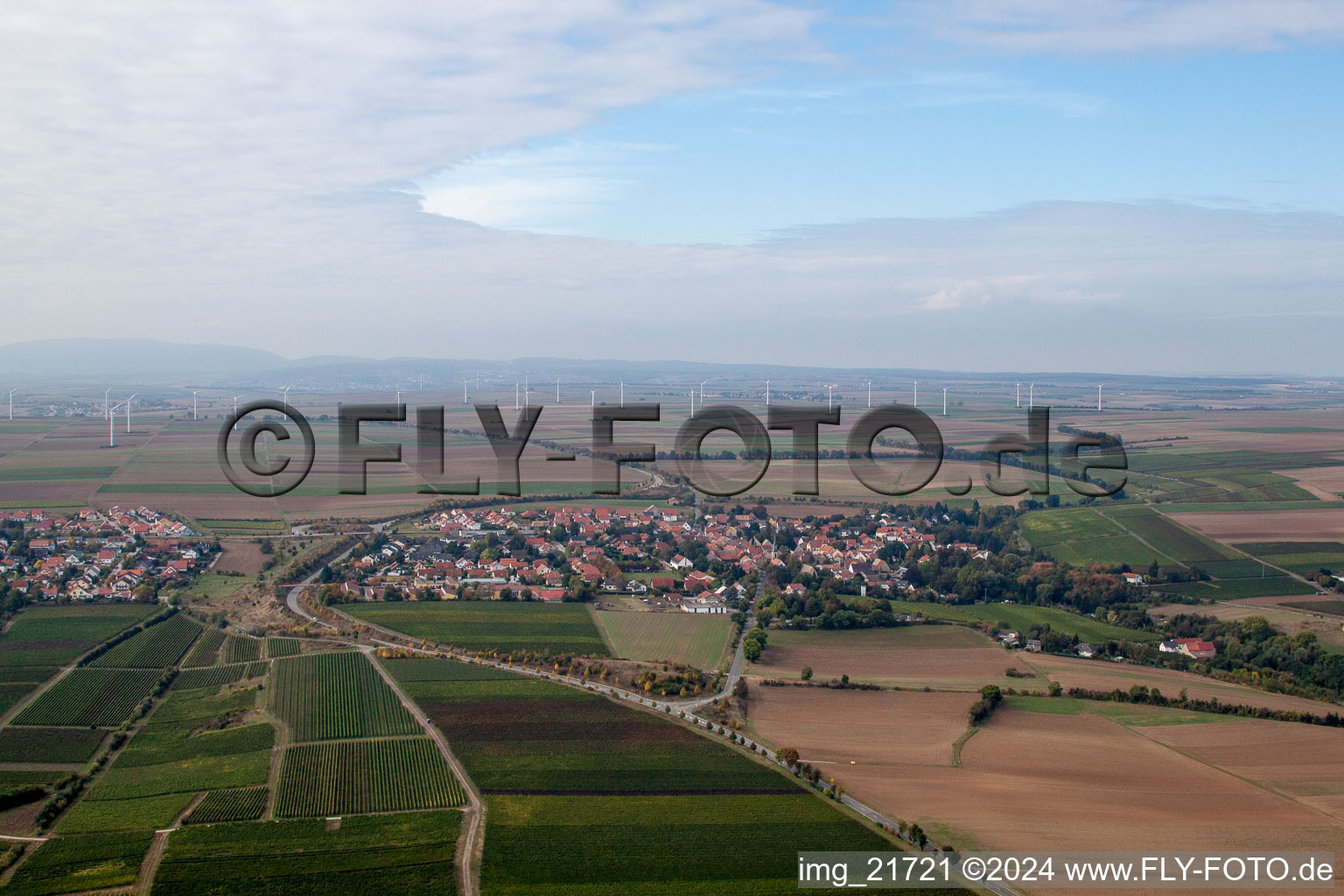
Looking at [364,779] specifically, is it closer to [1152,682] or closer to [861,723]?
[861,723]

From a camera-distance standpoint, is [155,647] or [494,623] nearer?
[155,647]

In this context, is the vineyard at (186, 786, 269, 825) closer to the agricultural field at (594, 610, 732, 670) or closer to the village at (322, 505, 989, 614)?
the agricultural field at (594, 610, 732, 670)

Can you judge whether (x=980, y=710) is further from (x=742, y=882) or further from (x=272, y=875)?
(x=272, y=875)

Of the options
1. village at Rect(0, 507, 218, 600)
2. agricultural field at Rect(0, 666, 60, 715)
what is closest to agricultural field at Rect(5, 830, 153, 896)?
agricultural field at Rect(0, 666, 60, 715)

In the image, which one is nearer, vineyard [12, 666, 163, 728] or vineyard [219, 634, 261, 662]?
vineyard [12, 666, 163, 728]

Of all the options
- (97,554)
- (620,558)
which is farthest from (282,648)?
(97,554)

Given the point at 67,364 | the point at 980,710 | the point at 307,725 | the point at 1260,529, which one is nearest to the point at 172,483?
the point at 307,725

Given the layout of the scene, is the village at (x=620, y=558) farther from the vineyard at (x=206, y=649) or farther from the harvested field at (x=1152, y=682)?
the harvested field at (x=1152, y=682)
